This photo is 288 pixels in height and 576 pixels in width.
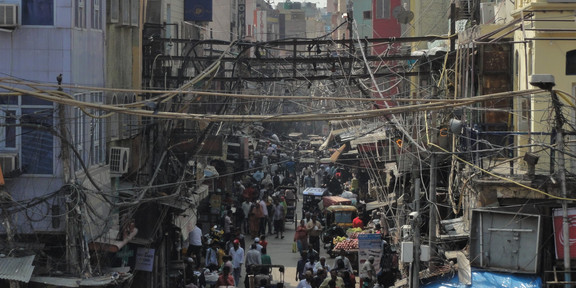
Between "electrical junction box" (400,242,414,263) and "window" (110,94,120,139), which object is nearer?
"electrical junction box" (400,242,414,263)

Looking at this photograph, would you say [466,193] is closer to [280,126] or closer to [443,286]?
[443,286]

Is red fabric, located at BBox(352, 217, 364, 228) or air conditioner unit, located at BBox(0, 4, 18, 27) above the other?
air conditioner unit, located at BBox(0, 4, 18, 27)

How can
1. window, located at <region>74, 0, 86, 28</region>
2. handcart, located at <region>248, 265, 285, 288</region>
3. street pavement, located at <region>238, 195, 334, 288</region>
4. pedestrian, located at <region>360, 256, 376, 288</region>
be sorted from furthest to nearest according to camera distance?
street pavement, located at <region>238, 195, 334, 288</region> → pedestrian, located at <region>360, 256, 376, 288</region> → handcart, located at <region>248, 265, 285, 288</region> → window, located at <region>74, 0, 86, 28</region>

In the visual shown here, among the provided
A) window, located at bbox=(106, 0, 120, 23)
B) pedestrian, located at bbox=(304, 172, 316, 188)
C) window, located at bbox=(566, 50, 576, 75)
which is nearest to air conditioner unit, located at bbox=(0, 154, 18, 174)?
window, located at bbox=(106, 0, 120, 23)

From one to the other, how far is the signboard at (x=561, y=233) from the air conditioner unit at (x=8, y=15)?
30.6 feet

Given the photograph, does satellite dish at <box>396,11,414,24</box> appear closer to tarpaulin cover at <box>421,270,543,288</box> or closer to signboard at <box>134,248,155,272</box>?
signboard at <box>134,248,155,272</box>

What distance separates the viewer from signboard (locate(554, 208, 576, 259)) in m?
16.7

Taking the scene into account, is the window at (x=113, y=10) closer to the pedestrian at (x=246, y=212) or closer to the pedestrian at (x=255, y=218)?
the pedestrian at (x=255, y=218)

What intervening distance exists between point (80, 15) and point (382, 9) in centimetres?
4031

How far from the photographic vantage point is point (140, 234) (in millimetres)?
21938

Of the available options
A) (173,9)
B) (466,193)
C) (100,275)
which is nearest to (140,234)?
(100,275)

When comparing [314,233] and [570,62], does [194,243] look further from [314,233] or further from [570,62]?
[570,62]

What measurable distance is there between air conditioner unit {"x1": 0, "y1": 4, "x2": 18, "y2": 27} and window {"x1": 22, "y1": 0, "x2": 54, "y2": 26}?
0.29 metres

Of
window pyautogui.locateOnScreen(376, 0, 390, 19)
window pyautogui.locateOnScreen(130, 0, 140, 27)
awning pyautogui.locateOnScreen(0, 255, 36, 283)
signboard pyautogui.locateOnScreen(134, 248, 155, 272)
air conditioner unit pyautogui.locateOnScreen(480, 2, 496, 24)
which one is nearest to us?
awning pyautogui.locateOnScreen(0, 255, 36, 283)
